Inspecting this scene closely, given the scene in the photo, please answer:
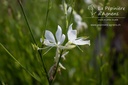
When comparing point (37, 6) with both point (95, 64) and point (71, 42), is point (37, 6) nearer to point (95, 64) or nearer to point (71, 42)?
point (95, 64)

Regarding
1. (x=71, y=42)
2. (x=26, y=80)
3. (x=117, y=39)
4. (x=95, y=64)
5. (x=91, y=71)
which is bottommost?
(x=117, y=39)

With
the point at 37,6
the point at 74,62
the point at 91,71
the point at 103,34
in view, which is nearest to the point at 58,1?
the point at 37,6

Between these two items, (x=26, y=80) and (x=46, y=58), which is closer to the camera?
(x=26, y=80)

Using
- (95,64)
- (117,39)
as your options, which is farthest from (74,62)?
(117,39)

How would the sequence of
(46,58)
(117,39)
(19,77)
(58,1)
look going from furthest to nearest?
(117,39) < (58,1) < (46,58) < (19,77)

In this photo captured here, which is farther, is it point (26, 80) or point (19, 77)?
point (19, 77)

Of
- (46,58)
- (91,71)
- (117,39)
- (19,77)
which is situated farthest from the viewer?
(117,39)

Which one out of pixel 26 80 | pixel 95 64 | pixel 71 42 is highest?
pixel 71 42

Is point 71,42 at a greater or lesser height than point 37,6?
greater

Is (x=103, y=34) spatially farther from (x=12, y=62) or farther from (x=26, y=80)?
(x=26, y=80)
